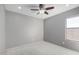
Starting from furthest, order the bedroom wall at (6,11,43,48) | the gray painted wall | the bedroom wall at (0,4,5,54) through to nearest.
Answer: the gray painted wall < the bedroom wall at (6,11,43,48) < the bedroom wall at (0,4,5,54)

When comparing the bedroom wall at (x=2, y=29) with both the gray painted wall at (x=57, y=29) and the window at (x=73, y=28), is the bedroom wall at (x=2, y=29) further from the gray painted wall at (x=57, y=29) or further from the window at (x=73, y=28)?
the window at (x=73, y=28)

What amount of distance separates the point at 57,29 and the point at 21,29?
1.07 meters

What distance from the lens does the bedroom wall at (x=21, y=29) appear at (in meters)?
1.68

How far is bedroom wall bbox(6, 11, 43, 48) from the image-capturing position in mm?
1684

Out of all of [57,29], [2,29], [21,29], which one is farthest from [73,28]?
[2,29]

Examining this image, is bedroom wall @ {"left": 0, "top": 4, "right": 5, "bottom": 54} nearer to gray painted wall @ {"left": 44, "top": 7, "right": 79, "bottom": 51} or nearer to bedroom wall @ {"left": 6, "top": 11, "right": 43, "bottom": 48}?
bedroom wall @ {"left": 6, "top": 11, "right": 43, "bottom": 48}

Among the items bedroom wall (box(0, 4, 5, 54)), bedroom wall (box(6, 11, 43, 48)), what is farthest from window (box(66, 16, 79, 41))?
bedroom wall (box(0, 4, 5, 54))

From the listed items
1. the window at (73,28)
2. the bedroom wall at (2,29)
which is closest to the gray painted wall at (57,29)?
the window at (73,28)

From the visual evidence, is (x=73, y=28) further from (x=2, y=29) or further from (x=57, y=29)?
(x=2, y=29)

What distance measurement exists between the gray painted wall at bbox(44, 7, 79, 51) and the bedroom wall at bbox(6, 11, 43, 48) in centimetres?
19

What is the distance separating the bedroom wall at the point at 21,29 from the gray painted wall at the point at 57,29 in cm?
19

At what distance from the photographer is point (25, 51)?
169 centimetres
